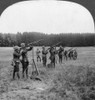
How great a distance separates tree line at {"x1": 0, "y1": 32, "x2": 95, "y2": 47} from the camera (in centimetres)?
1120

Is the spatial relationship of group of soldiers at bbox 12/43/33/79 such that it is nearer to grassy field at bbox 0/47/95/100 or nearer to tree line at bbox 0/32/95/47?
tree line at bbox 0/32/95/47

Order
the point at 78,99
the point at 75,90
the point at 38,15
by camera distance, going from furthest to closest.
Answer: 1. the point at 38,15
2. the point at 75,90
3. the point at 78,99

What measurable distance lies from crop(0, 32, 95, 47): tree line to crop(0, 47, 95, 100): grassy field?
30 cm

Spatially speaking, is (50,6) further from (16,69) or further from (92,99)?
(92,99)

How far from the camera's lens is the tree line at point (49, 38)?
11202 mm

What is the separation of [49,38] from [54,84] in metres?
2.15

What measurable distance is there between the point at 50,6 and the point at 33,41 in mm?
1706

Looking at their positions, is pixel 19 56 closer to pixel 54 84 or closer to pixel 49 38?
pixel 49 38

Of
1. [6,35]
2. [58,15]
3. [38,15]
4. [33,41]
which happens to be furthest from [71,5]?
[6,35]

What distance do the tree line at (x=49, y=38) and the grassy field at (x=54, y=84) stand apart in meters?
0.30

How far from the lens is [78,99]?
8.74 m

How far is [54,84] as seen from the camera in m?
10.6

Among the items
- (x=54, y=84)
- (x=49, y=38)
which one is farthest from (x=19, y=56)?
(x=54, y=84)

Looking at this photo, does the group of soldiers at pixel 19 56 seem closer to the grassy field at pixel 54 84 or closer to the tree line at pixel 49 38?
the tree line at pixel 49 38
